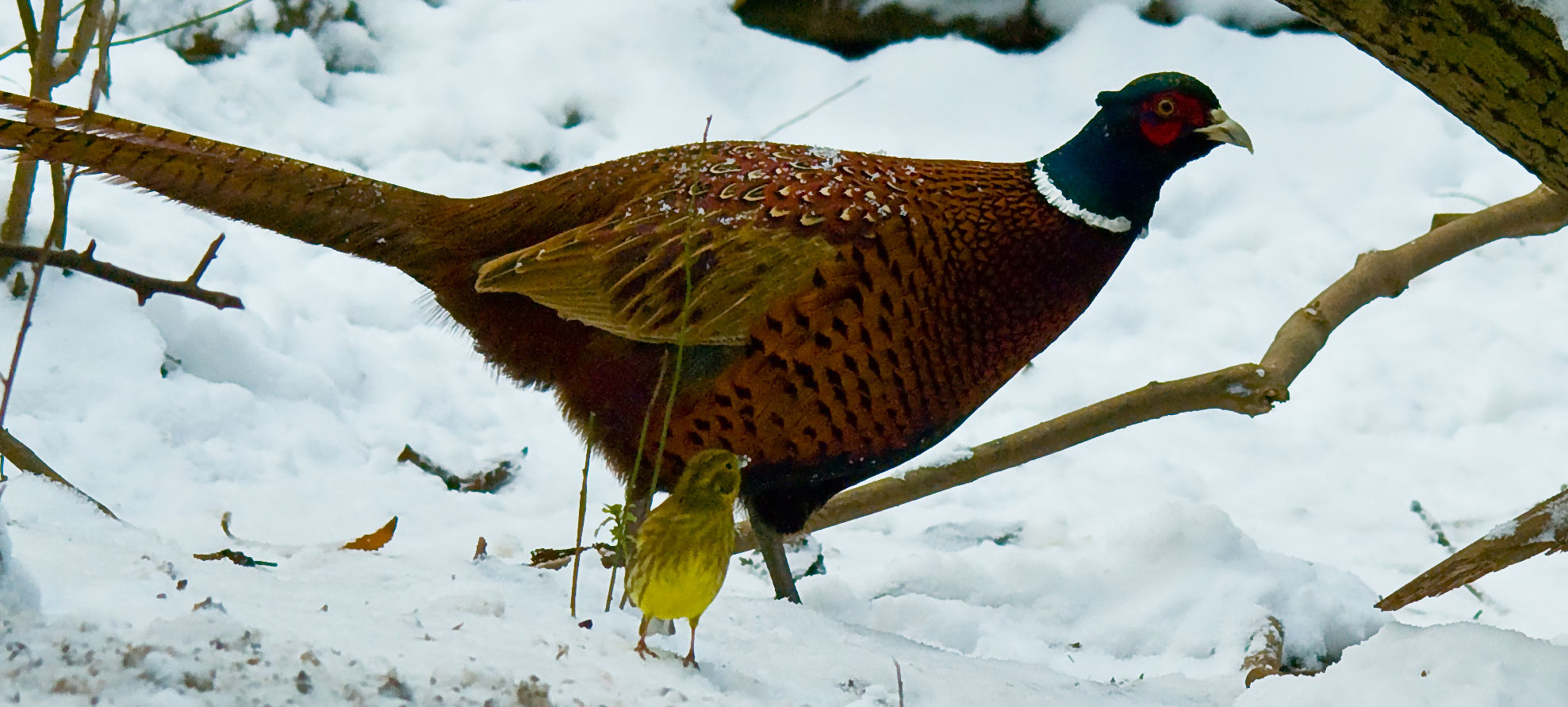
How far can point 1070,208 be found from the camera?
279 centimetres

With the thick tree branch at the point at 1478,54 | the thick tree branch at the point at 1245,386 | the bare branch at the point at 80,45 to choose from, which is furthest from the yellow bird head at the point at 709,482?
the bare branch at the point at 80,45

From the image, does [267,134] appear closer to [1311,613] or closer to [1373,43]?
[1311,613]

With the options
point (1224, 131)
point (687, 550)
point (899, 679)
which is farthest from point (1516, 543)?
point (687, 550)

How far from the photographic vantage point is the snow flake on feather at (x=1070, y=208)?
9.16 feet

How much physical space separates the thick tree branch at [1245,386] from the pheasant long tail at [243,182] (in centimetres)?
117

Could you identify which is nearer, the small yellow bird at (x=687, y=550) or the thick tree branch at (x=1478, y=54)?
the thick tree branch at (x=1478, y=54)

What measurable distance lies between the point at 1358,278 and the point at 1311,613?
3.46ft

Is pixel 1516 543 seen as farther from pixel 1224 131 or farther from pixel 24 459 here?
pixel 24 459

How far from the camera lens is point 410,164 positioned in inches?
198

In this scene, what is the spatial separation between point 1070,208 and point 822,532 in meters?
1.67

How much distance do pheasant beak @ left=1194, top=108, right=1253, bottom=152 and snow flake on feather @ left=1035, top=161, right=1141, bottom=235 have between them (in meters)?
0.24

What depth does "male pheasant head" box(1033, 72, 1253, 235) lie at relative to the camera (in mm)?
2791

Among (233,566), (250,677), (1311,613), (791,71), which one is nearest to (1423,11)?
(250,677)

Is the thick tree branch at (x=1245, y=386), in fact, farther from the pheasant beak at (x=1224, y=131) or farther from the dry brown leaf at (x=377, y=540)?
the dry brown leaf at (x=377, y=540)
